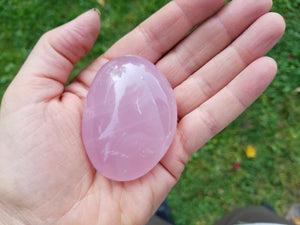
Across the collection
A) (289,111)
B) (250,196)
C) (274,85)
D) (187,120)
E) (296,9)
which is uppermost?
(187,120)

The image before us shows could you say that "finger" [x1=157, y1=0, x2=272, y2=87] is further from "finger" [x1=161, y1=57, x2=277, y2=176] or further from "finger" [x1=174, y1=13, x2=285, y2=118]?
"finger" [x1=161, y1=57, x2=277, y2=176]

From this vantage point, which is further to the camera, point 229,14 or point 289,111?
point 289,111

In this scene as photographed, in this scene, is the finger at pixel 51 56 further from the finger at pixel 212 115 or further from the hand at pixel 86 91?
the finger at pixel 212 115

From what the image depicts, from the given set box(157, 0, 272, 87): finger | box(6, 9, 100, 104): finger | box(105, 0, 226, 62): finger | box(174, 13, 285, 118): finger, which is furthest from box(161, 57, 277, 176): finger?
box(6, 9, 100, 104): finger

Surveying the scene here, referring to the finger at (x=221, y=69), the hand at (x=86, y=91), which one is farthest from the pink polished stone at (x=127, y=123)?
the finger at (x=221, y=69)

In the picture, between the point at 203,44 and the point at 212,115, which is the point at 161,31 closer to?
the point at 203,44

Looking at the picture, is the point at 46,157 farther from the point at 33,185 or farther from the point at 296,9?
the point at 296,9

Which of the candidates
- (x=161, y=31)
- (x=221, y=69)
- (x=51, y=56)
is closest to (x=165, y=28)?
(x=161, y=31)

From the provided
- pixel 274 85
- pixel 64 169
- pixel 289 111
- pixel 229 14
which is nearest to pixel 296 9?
pixel 274 85
